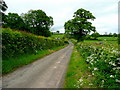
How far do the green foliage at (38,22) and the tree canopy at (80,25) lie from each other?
10.9 m

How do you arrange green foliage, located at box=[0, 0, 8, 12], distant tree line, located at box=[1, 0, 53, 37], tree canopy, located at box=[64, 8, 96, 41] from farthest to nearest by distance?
distant tree line, located at box=[1, 0, 53, 37] → tree canopy, located at box=[64, 8, 96, 41] → green foliage, located at box=[0, 0, 8, 12]

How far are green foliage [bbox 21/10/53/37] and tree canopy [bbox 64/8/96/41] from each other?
10944mm

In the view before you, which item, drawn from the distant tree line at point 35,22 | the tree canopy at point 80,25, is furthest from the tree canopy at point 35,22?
the tree canopy at point 80,25

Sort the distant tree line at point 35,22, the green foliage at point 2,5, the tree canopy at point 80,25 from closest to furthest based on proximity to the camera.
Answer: the green foliage at point 2,5 < the tree canopy at point 80,25 < the distant tree line at point 35,22

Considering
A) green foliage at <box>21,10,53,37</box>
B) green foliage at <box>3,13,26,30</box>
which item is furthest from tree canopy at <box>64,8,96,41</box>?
green foliage at <box>3,13,26,30</box>

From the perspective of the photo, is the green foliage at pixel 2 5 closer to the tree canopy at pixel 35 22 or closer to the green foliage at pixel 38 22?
the tree canopy at pixel 35 22

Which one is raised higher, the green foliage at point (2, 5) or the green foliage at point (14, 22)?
the green foliage at point (2, 5)

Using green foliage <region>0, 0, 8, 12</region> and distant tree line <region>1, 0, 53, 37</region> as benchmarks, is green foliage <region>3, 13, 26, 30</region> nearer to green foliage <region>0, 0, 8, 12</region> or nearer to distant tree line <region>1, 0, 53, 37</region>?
distant tree line <region>1, 0, 53, 37</region>

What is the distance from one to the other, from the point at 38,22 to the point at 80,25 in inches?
777

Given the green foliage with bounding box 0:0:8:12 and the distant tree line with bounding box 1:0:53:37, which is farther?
the distant tree line with bounding box 1:0:53:37

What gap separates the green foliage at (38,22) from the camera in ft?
161

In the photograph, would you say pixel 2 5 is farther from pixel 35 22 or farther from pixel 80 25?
pixel 80 25

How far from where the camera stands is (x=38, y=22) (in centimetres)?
4959

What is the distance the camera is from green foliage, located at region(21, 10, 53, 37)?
161 feet
